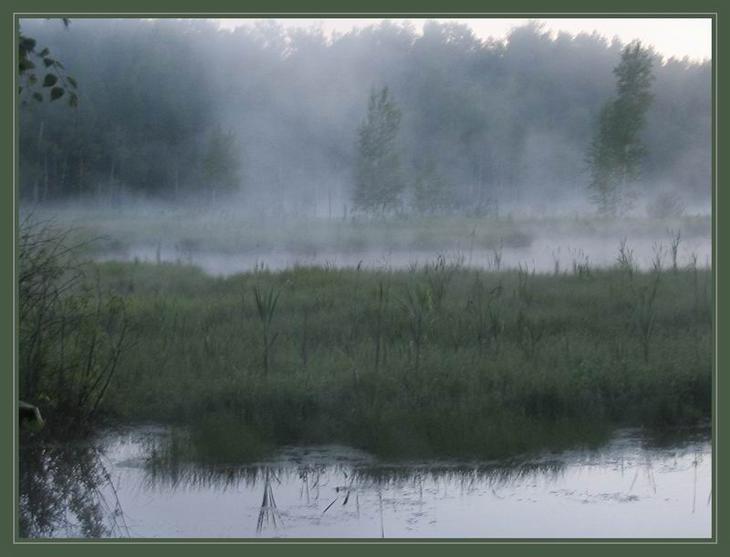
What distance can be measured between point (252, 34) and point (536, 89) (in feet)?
4.86

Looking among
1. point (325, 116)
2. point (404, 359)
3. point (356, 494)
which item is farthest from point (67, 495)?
point (325, 116)

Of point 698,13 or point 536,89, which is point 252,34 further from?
point 698,13

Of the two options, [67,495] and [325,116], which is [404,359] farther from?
[67,495]

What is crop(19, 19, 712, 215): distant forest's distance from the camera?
5449mm

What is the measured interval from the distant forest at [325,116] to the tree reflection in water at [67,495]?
1.31m

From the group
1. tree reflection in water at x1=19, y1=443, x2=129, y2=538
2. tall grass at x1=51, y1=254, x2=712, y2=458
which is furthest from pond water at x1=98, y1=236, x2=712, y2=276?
tree reflection in water at x1=19, y1=443, x2=129, y2=538

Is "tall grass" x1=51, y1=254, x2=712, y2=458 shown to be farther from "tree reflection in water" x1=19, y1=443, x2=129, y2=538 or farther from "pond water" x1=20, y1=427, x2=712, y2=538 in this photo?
"tree reflection in water" x1=19, y1=443, x2=129, y2=538

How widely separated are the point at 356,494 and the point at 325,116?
1.90m

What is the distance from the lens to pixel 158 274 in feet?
18.2

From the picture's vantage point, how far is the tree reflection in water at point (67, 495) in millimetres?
5141

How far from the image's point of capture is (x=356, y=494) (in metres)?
5.16

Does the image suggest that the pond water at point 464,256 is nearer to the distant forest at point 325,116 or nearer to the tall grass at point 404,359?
the tall grass at point 404,359

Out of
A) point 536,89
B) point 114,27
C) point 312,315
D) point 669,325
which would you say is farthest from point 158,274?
point 669,325

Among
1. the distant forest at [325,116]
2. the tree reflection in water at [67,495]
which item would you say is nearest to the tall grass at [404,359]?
the tree reflection in water at [67,495]
